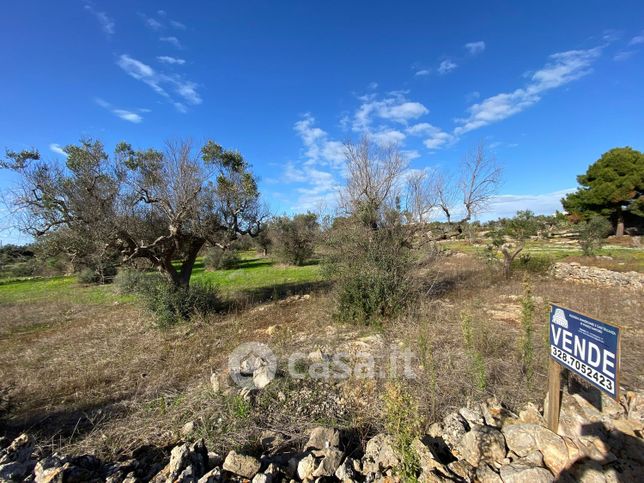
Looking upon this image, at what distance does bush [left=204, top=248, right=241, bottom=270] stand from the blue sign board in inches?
985

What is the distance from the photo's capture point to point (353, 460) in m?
2.57

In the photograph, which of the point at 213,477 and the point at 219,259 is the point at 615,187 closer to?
the point at 219,259

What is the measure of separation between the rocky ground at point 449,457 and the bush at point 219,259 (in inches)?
922

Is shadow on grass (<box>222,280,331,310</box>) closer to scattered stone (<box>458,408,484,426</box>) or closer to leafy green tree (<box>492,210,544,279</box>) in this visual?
leafy green tree (<box>492,210,544,279</box>)

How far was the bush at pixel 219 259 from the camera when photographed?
25.7m

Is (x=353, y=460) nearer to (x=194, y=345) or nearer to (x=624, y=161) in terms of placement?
(x=194, y=345)

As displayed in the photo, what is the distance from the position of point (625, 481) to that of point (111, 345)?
9.02m

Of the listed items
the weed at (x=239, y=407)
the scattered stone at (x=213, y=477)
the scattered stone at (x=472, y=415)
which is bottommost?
the weed at (x=239, y=407)

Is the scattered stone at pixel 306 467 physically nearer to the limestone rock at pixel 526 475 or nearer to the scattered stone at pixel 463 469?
the scattered stone at pixel 463 469

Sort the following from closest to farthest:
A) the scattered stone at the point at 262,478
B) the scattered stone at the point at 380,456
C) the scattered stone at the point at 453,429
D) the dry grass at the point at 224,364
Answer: the scattered stone at the point at 262,478
the scattered stone at the point at 380,456
the scattered stone at the point at 453,429
the dry grass at the point at 224,364

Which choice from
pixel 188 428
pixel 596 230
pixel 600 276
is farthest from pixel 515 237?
pixel 188 428

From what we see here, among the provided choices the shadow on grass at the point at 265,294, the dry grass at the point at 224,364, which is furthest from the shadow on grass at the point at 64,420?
the shadow on grass at the point at 265,294

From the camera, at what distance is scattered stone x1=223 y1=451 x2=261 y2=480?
253 cm

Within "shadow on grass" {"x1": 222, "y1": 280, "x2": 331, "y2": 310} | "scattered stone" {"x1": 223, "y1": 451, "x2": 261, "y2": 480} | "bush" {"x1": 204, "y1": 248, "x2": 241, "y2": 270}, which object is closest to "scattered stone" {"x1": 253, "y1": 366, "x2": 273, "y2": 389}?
"scattered stone" {"x1": 223, "y1": 451, "x2": 261, "y2": 480}
